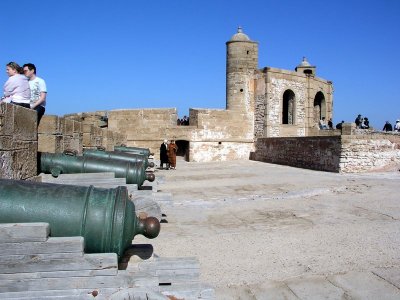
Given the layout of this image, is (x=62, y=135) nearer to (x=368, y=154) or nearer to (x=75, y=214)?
(x=75, y=214)

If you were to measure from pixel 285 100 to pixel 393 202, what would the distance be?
17.2m

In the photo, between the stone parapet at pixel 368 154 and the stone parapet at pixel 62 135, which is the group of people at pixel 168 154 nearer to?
the stone parapet at pixel 368 154

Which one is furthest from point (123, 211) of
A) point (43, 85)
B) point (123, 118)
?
point (123, 118)

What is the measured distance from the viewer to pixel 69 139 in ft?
22.7

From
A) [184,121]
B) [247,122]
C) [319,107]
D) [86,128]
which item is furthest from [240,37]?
[86,128]

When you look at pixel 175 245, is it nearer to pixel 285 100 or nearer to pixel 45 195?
pixel 45 195

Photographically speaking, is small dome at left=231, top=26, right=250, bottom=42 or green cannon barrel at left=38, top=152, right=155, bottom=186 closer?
green cannon barrel at left=38, top=152, right=155, bottom=186

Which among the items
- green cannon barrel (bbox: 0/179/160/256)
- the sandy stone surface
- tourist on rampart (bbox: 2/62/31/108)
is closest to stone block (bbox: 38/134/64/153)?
tourist on rampart (bbox: 2/62/31/108)

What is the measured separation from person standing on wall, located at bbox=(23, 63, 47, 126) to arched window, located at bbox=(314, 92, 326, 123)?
21115mm

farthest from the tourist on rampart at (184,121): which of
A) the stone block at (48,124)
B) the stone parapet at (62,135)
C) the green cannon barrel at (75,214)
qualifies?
the green cannon barrel at (75,214)

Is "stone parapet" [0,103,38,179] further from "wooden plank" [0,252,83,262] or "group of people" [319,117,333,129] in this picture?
"group of people" [319,117,333,129]

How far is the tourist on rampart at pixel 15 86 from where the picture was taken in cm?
460

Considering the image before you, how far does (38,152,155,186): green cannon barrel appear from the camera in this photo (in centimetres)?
529

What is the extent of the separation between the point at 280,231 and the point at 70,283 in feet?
11.1
